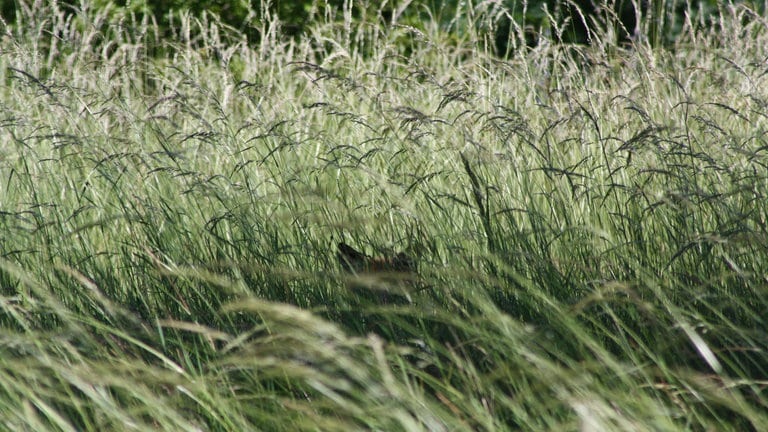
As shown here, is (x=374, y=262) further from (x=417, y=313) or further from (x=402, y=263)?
(x=417, y=313)

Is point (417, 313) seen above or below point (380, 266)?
above

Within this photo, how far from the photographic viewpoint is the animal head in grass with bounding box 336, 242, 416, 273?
2293mm

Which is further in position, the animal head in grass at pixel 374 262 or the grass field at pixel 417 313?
the animal head in grass at pixel 374 262

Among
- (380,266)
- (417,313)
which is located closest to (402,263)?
(380,266)

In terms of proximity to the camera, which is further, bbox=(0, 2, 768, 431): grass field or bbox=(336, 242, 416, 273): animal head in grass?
bbox=(336, 242, 416, 273): animal head in grass

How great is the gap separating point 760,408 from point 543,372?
1.84 feet

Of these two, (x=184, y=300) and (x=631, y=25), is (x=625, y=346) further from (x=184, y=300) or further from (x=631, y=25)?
(x=631, y=25)

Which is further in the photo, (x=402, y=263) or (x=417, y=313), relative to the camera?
(x=402, y=263)

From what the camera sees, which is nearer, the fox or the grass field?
the grass field

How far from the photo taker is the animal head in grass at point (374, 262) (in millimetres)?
2293

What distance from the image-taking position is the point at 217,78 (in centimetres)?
598

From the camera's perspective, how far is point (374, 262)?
235 centimetres

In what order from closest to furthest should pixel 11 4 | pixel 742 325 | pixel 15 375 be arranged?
1. pixel 15 375
2. pixel 742 325
3. pixel 11 4

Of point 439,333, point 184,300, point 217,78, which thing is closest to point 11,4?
point 217,78
